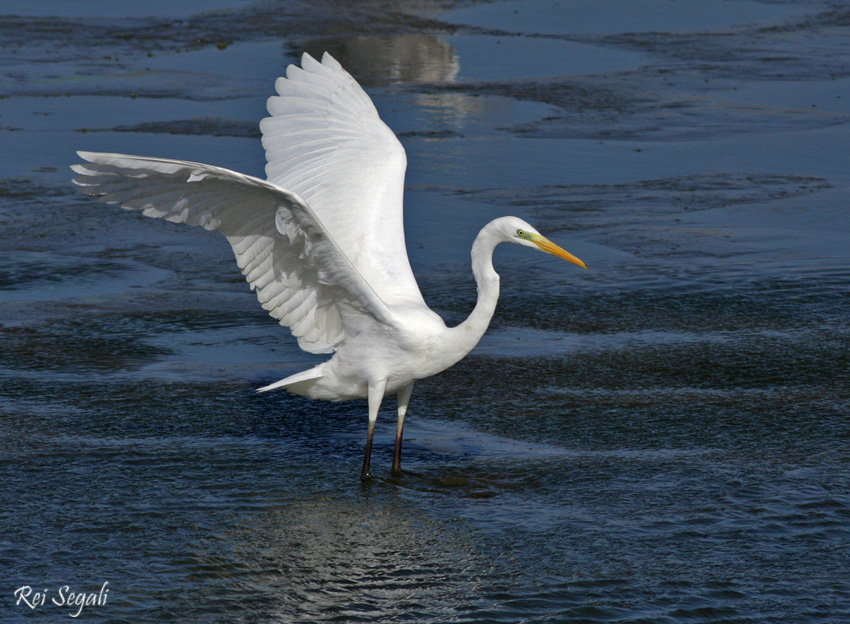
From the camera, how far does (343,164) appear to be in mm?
7137

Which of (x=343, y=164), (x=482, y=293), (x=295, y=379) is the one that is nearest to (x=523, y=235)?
(x=482, y=293)

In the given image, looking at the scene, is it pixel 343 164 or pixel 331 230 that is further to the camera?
pixel 343 164

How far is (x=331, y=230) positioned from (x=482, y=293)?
1175 millimetres

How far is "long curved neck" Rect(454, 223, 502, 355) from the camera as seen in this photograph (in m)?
6.08

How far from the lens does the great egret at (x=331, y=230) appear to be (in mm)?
5426

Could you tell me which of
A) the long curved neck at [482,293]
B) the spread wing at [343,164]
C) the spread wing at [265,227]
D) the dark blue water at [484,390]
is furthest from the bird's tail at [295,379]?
the long curved neck at [482,293]

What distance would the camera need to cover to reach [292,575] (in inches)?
193

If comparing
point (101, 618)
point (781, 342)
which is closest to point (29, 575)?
point (101, 618)

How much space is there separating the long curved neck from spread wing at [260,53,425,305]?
1.84 ft

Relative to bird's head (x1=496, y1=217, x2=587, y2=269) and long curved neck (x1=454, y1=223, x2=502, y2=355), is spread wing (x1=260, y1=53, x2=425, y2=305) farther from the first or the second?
bird's head (x1=496, y1=217, x2=587, y2=269)

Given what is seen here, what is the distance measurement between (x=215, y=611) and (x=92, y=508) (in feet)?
3.86

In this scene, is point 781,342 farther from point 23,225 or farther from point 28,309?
point 23,225

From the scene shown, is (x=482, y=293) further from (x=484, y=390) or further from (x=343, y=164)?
(x=343, y=164)

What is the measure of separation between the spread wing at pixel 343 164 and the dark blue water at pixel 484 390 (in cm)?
101
